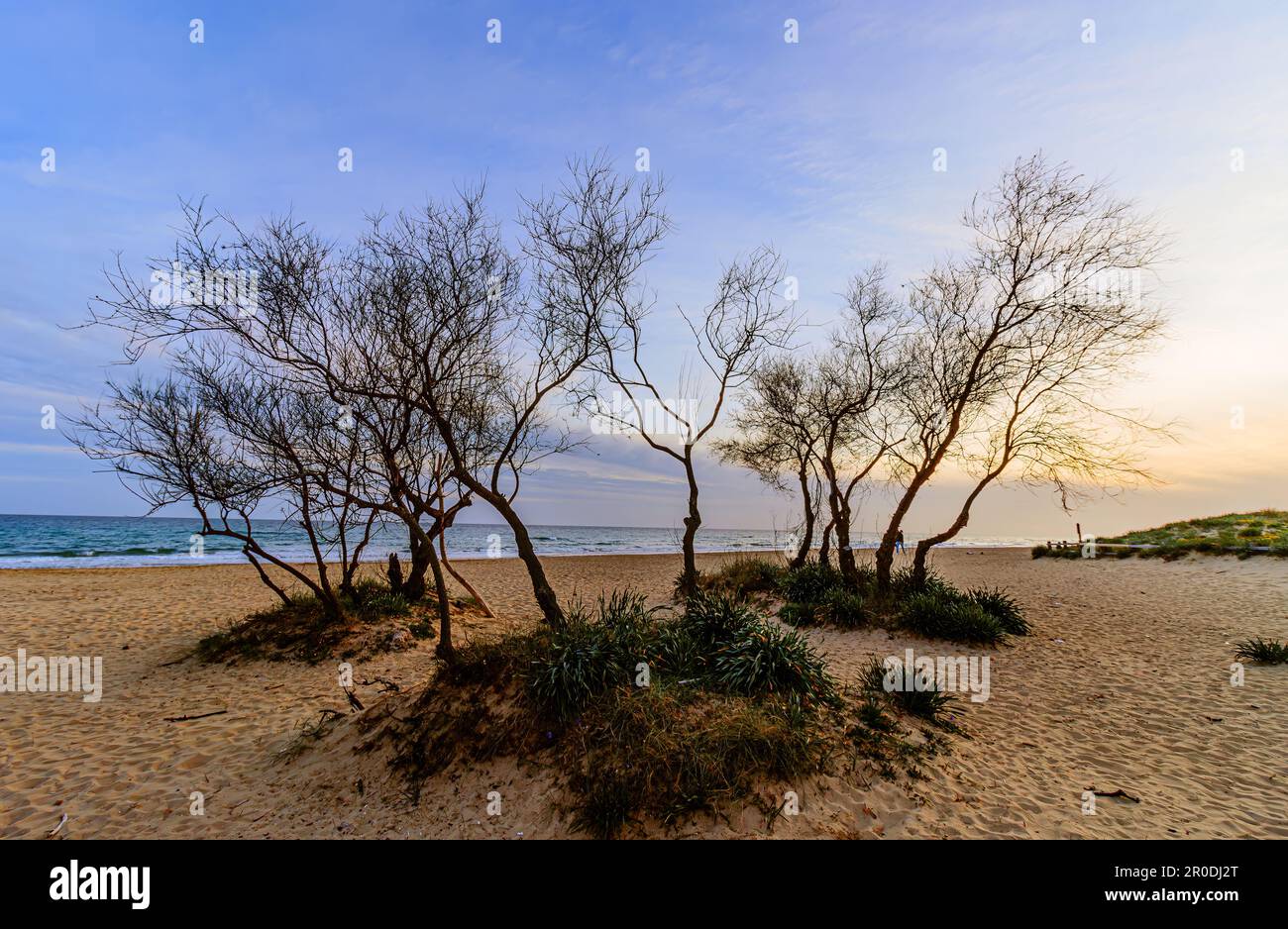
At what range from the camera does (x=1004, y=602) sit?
13.6 meters

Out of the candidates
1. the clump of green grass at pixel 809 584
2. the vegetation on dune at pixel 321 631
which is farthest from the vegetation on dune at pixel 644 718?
the clump of green grass at pixel 809 584

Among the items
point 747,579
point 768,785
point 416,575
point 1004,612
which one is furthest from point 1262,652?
point 416,575

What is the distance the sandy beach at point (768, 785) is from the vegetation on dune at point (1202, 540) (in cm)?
1544

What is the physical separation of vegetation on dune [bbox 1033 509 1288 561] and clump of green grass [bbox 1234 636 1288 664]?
18.1 meters

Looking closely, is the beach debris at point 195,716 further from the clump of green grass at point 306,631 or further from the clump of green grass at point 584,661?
the clump of green grass at point 584,661

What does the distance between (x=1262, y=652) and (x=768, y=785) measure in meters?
12.1

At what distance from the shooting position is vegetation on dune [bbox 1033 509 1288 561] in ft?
78.6

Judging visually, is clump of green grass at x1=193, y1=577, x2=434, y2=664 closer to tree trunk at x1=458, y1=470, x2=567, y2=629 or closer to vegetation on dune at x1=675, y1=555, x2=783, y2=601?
tree trunk at x1=458, y1=470, x2=567, y2=629

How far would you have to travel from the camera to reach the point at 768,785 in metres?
4.94

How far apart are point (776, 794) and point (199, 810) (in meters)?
6.01

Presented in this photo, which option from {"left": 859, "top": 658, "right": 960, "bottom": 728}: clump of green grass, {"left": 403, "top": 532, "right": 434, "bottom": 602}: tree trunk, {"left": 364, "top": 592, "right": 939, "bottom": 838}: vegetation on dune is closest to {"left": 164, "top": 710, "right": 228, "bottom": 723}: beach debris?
{"left": 364, "top": 592, "right": 939, "bottom": 838}: vegetation on dune

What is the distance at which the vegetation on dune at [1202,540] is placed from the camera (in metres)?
24.0

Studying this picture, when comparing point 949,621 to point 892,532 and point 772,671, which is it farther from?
point 772,671
